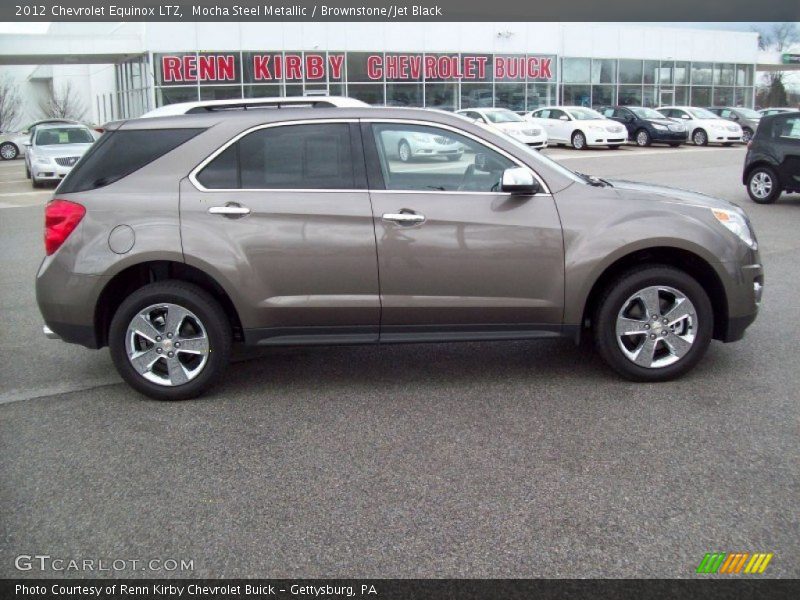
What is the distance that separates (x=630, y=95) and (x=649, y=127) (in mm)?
15913

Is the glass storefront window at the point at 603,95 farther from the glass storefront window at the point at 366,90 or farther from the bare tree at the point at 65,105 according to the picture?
the bare tree at the point at 65,105

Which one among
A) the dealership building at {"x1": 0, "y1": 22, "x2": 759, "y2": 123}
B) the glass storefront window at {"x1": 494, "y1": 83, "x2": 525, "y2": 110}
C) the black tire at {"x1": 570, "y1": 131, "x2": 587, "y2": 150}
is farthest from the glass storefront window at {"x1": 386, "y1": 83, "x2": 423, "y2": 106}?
the black tire at {"x1": 570, "y1": 131, "x2": 587, "y2": 150}

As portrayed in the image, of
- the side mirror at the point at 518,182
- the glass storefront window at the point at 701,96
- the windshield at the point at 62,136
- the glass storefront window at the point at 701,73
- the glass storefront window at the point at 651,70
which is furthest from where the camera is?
the glass storefront window at the point at 701,96

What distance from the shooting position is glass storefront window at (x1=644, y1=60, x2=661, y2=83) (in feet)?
164

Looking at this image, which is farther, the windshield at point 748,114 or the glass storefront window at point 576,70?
the glass storefront window at point 576,70

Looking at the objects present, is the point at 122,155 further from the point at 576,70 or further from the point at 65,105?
the point at 65,105

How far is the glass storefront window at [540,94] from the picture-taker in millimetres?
45125

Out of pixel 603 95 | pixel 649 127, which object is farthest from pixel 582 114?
pixel 603 95

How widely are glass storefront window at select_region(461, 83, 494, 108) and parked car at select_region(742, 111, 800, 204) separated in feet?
94.7

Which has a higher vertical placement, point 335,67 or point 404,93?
point 335,67

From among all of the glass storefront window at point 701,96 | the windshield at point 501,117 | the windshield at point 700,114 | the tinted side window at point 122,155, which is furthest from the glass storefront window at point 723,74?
the tinted side window at point 122,155

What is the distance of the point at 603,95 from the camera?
159 ft

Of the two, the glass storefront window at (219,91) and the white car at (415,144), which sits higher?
the glass storefront window at (219,91)

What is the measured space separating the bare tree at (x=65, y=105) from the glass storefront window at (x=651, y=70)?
118 ft
